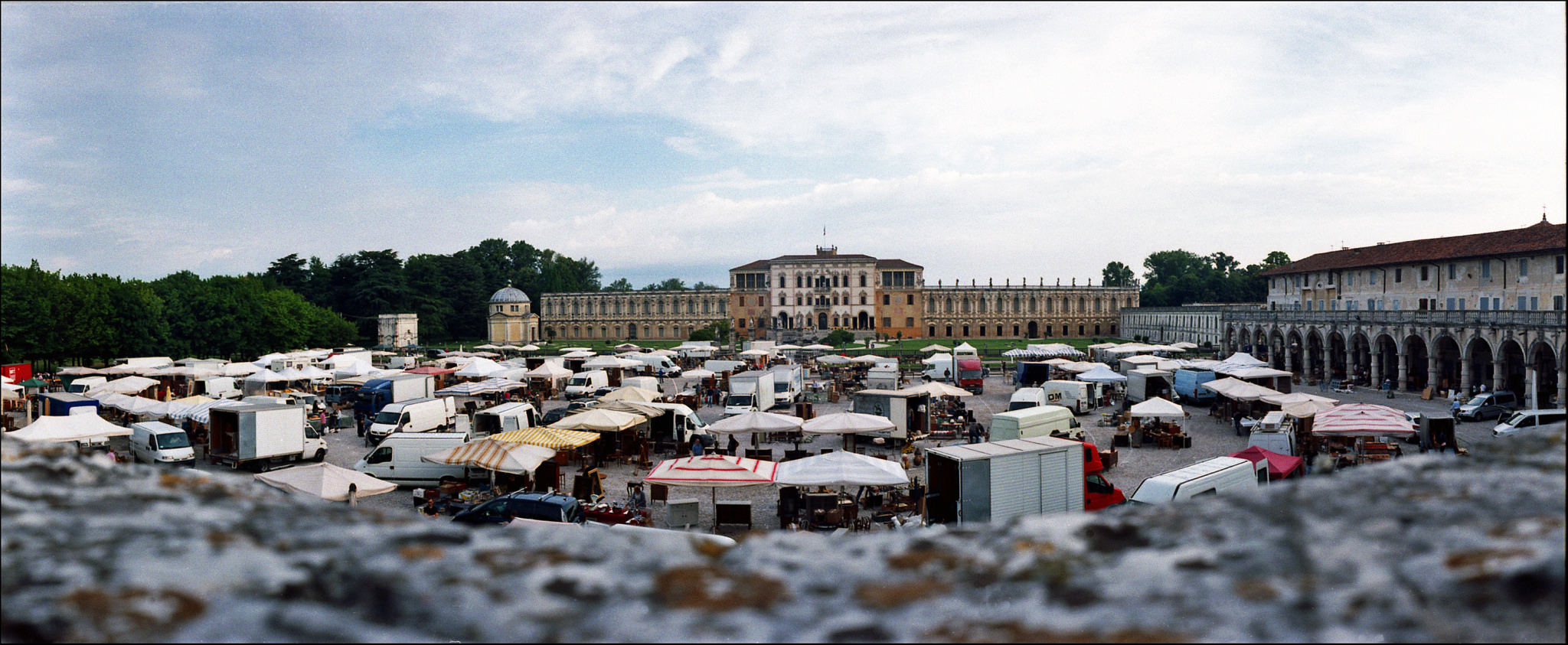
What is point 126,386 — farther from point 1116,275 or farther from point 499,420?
point 1116,275

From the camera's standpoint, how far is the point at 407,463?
19.6 metres

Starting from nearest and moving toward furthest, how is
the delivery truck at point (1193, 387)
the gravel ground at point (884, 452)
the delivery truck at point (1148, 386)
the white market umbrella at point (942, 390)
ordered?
the gravel ground at point (884, 452) → the white market umbrella at point (942, 390) → the delivery truck at point (1148, 386) → the delivery truck at point (1193, 387)

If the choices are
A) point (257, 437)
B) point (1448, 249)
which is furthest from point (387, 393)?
point (1448, 249)

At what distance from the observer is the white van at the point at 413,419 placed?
25.5 metres

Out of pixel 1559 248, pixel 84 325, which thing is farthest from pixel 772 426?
pixel 84 325

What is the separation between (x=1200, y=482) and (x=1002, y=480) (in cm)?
343

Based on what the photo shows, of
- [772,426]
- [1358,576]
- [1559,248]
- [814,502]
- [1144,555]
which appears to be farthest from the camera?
[1559,248]

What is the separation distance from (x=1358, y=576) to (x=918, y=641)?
892 millimetres

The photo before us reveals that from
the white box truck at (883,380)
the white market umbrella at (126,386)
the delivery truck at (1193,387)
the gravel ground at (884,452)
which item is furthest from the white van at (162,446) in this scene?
the delivery truck at (1193,387)

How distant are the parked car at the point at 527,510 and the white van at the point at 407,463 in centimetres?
448

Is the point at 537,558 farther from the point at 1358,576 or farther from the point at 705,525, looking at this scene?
the point at 705,525

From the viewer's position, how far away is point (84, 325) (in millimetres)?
55562

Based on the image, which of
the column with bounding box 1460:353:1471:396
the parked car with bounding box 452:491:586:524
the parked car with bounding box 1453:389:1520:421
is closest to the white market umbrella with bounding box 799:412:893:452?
the parked car with bounding box 452:491:586:524

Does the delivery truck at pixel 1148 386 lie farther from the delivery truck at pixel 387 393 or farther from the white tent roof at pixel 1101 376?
the delivery truck at pixel 387 393
